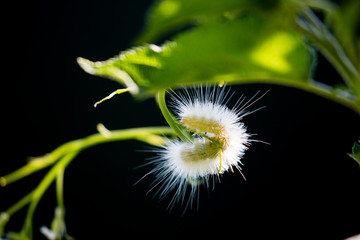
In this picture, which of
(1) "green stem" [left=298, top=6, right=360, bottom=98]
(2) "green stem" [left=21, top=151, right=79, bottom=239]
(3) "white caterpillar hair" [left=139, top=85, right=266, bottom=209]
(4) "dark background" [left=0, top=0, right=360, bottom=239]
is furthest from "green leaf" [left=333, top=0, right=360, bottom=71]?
(4) "dark background" [left=0, top=0, right=360, bottom=239]

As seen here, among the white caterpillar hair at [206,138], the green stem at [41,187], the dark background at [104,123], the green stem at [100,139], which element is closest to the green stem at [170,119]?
the white caterpillar hair at [206,138]

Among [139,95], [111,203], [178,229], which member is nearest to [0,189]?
[111,203]

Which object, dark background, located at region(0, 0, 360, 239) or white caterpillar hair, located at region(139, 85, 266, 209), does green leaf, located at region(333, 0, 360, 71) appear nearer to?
white caterpillar hair, located at region(139, 85, 266, 209)

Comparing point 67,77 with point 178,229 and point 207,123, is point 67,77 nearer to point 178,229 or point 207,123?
point 178,229

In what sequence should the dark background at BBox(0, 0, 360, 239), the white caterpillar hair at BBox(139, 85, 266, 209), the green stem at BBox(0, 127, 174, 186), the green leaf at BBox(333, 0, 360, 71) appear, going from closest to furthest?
the green leaf at BBox(333, 0, 360, 71)
the white caterpillar hair at BBox(139, 85, 266, 209)
the green stem at BBox(0, 127, 174, 186)
the dark background at BBox(0, 0, 360, 239)

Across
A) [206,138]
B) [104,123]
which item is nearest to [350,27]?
[206,138]

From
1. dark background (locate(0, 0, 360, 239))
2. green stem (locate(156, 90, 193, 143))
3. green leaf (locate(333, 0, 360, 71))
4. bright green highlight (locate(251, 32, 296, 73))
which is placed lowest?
green stem (locate(156, 90, 193, 143))
